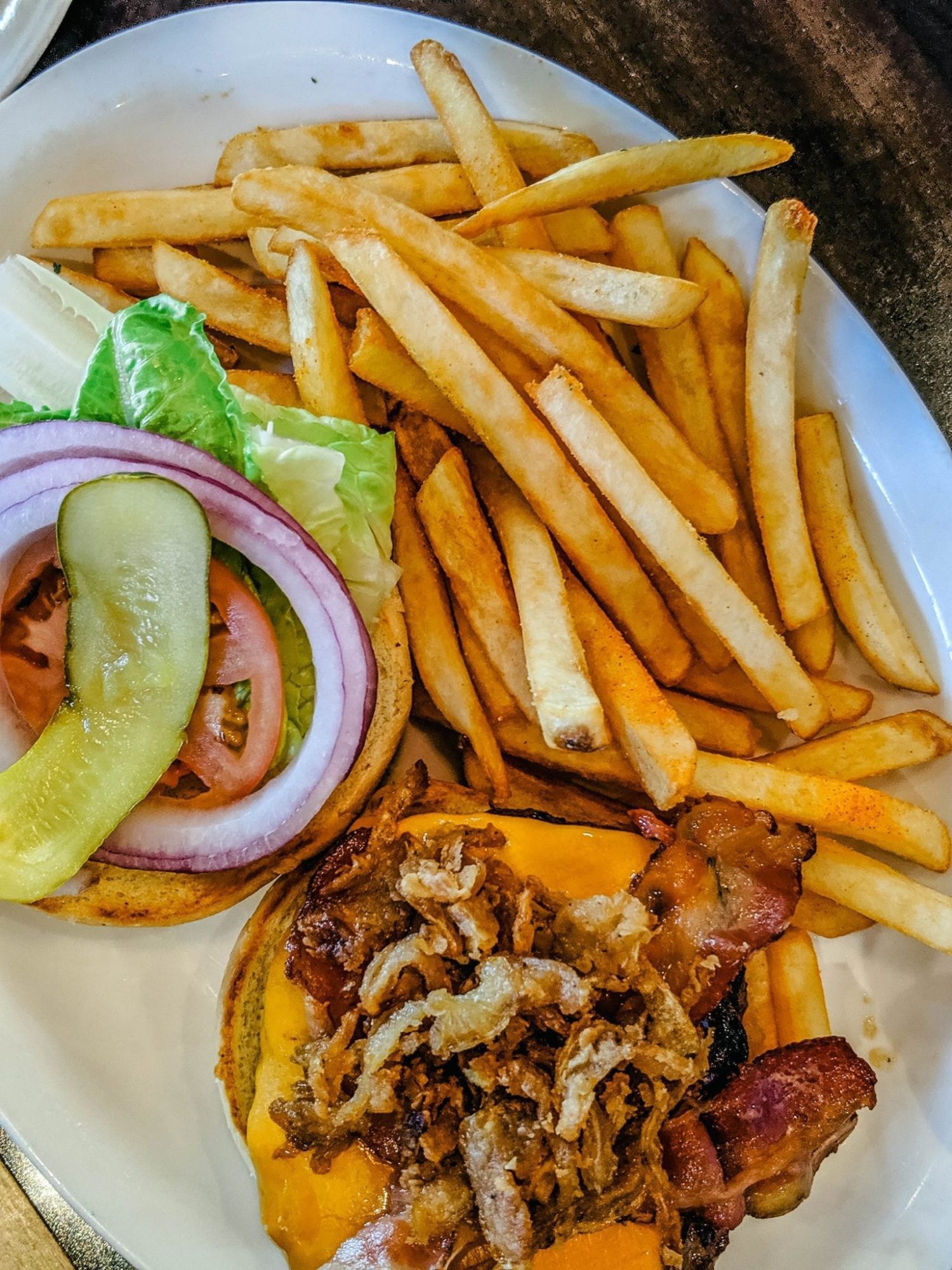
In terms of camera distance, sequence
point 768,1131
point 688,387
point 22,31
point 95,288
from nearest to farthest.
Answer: point 768,1131 < point 688,387 < point 95,288 < point 22,31

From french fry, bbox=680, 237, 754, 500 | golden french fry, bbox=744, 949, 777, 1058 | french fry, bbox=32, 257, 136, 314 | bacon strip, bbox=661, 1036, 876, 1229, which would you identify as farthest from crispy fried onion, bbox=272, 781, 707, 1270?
french fry, bbox=32, 257, 136, 314

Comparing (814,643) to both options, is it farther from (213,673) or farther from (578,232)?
(213,673)

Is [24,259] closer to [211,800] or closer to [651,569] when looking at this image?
[211,800]

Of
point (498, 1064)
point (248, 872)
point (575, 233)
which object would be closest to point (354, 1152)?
point (498, 1064)

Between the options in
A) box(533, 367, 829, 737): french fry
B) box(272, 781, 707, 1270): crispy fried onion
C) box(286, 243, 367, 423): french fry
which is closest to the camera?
box(272, 781, 707, 1270): crispy fried onion

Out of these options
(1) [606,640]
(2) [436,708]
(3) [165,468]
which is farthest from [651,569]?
(3) [165,468]

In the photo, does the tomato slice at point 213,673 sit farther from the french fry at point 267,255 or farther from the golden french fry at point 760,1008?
the golden french fry at point 760,1008

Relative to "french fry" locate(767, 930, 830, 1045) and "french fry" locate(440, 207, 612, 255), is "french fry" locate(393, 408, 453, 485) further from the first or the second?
"french fry" locate(767, 930, 830, 1045)
